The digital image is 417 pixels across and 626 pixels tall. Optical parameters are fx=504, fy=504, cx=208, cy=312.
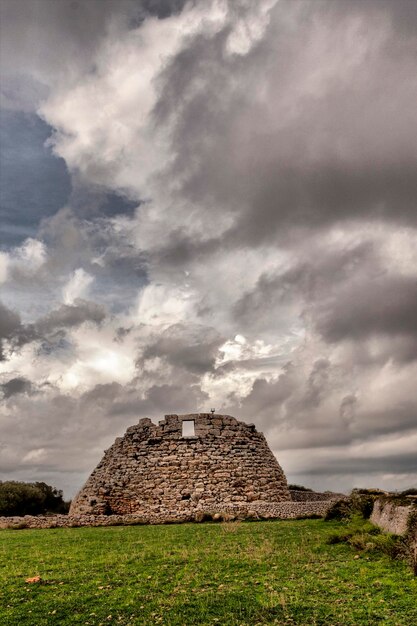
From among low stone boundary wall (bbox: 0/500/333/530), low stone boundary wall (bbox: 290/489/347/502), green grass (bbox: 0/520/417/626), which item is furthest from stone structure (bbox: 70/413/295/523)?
green grass (bbox: 0/520/417/626)

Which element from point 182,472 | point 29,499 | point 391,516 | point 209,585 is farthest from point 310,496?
point 209,585

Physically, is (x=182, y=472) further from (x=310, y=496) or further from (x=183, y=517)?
(x=310, y=496)

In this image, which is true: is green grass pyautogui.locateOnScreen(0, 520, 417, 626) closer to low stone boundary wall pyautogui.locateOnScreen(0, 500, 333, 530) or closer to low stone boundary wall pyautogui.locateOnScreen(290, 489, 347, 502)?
low stone boundary wall pyautogui.locateOnScreen(0, 500, 333, 530)

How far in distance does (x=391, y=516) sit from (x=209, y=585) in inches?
284

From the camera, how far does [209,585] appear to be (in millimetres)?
10383

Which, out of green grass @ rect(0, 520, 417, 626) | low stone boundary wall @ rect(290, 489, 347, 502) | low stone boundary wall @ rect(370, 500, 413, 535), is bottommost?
green grass @ rect(0, 520, 417, 626)

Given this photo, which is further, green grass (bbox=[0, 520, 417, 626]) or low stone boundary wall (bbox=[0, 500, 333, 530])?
low stone boundary wall (bbox=[0, 500, 333, 530])

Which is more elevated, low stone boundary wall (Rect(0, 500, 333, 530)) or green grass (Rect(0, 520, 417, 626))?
low stone boundary wall (Rect(0, 500, 333, 530))

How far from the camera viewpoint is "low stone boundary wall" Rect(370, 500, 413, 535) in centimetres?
1348

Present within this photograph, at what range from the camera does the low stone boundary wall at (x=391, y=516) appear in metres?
13.5

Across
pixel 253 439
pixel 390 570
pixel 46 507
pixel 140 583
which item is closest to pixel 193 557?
pixel 140 583

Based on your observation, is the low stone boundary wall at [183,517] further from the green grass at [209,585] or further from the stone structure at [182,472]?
the green grass at [209,585]

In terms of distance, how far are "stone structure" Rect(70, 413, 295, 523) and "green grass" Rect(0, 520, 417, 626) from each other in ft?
41.7

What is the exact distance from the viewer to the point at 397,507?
14625 mm
